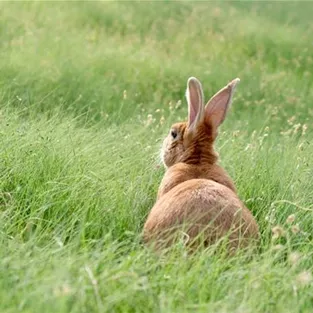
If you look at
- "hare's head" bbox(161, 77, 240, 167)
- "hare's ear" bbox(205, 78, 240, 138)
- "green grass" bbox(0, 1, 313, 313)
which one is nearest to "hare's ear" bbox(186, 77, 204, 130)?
"hare's head" bbox(161, 77, 240, 167)

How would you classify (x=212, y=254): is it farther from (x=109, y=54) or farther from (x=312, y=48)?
(x=312, y=48)

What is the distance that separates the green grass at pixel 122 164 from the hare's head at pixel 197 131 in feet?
0.86

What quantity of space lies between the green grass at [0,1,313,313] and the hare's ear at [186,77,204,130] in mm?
486

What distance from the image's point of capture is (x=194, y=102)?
563cm

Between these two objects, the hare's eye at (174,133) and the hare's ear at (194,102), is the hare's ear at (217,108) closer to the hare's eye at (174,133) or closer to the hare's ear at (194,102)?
the hare's ear at (194,102)

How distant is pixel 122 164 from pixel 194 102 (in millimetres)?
655

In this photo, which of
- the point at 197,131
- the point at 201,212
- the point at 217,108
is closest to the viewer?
the point at 201,212

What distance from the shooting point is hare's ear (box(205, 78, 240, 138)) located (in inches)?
223

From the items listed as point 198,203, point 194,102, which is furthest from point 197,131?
point 198,203

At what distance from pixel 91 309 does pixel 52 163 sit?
2029mm

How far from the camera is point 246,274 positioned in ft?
13.2

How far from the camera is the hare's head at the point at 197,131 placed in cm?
548

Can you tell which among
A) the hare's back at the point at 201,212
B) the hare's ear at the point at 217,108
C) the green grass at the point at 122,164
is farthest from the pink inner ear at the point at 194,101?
the hare's back at the point at 201,212

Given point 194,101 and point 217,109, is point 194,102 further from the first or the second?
point 217,109
